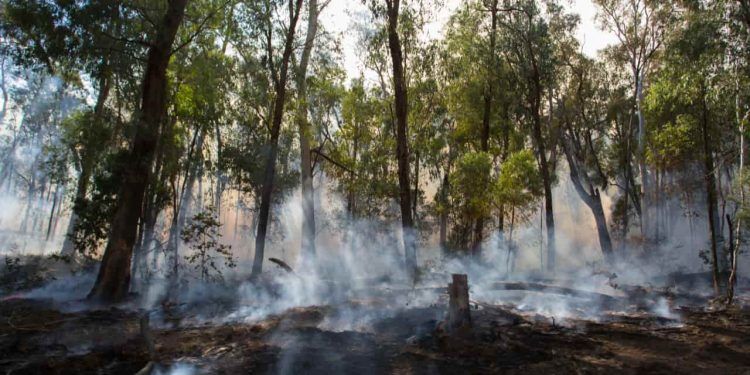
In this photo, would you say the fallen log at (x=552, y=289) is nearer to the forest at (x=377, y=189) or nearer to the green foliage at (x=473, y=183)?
the forest at (x=377, y=189)

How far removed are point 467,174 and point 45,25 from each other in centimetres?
1439

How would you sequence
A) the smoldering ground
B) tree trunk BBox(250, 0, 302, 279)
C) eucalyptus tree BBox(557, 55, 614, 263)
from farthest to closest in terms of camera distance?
1. eucalyptus tree BBox(557, 55, 614, 263)
2. tree trunk BBox(250, 0, 302, 279)
3. the smoldering ground

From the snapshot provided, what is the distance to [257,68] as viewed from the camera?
18.5 m

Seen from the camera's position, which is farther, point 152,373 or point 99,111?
point 99,111

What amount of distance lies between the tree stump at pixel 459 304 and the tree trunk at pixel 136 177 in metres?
8.39

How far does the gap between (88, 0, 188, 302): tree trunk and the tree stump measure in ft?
27.5

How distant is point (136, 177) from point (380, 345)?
7.88m

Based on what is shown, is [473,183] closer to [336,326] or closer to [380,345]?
[336,326]

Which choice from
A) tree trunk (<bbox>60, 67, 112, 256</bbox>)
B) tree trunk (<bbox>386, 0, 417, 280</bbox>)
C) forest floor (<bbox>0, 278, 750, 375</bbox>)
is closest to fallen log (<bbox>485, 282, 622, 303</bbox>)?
forest floor (<bbox>0, 278, 750, 375</bbox>)

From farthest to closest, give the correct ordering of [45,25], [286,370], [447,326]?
[45,25] → [447,326] → [286,370]

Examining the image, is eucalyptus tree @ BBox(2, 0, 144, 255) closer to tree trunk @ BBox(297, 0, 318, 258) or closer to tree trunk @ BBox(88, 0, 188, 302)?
tree trunk @ BBox(88, 0, 188, 302)

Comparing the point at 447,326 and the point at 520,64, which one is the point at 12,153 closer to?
the point at 520,64

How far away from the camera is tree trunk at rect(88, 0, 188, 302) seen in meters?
12.1

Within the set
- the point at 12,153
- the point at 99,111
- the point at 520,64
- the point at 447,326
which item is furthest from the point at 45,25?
the point at 12,153
